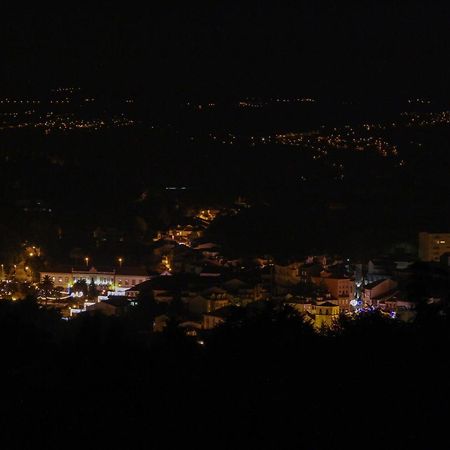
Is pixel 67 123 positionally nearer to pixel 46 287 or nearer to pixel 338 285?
pixel 46 287

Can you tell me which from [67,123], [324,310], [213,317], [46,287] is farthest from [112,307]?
[67,123]

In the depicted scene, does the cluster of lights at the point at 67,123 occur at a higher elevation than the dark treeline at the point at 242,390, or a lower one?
higher

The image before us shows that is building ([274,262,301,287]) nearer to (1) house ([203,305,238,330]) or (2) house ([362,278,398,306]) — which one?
(2) house ([362,278,398,306])

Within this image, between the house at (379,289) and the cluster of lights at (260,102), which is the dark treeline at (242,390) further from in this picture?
the cluster of lights at (260,102)

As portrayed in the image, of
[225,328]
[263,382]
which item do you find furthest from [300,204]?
[263,382]

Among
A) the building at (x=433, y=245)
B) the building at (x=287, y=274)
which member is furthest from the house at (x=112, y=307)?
the building at (x=433, y=245)

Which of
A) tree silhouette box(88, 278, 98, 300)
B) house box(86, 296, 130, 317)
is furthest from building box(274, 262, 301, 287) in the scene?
tree silhouette box(88, 278, 98, 300)
